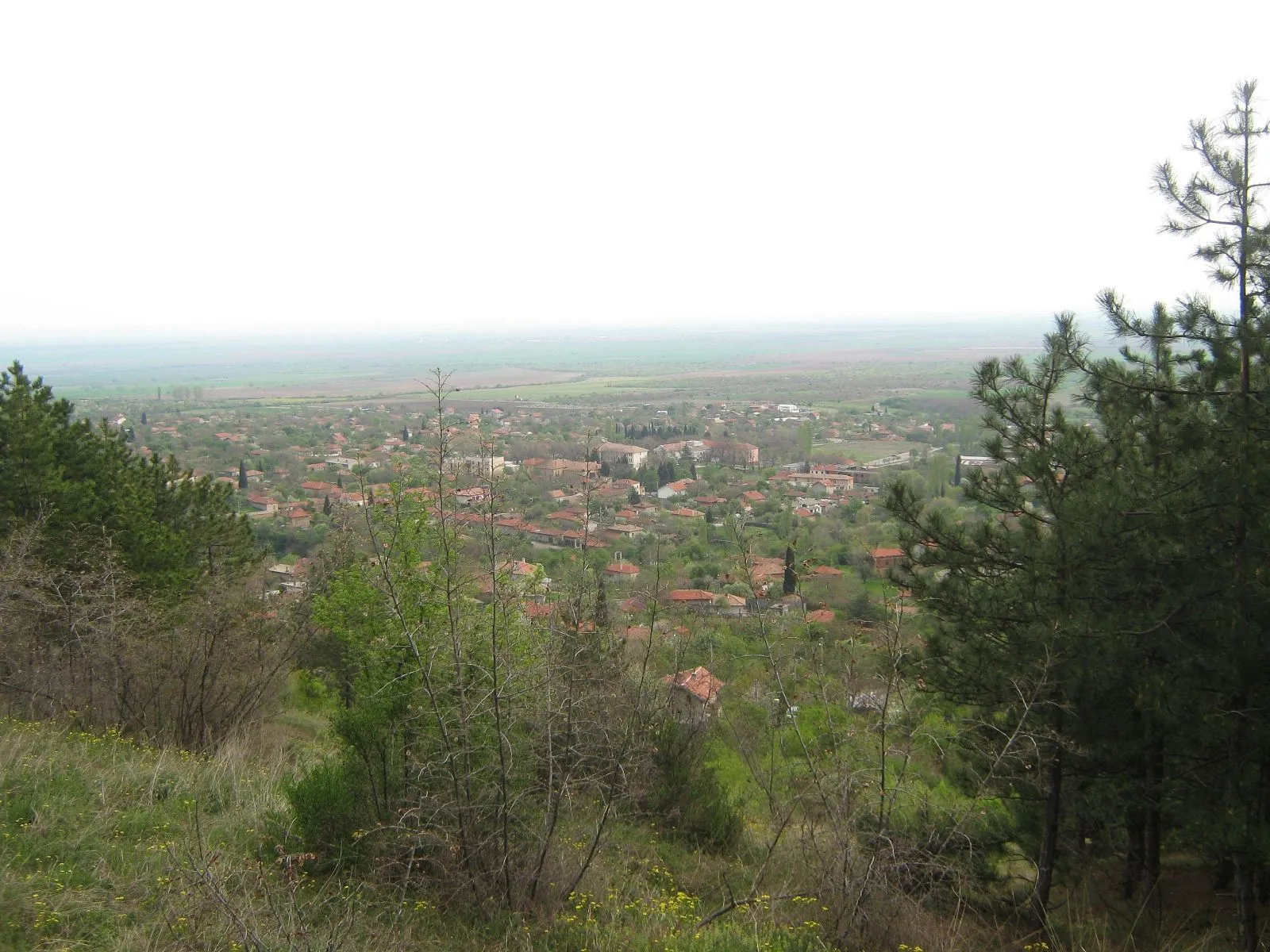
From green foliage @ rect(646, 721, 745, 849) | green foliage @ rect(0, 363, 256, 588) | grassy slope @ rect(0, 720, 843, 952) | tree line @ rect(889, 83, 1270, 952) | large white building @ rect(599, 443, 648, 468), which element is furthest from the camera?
large white building @ rect(599, 443, 648, 468)

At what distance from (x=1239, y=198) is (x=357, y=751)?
19.9 ft

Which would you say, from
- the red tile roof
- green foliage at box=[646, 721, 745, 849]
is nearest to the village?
the red tile roof

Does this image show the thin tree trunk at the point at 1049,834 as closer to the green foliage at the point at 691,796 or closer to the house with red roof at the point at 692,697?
the green foliage at the point at 691,796

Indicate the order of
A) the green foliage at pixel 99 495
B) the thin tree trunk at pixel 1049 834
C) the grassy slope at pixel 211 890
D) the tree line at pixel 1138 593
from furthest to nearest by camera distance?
1. the green foliage at pixel 99 495
2. the thin tree trunk at pixel 1049 834
3. the tree line at pixel 1138 593
4. the grassy slope at pixel 211 890

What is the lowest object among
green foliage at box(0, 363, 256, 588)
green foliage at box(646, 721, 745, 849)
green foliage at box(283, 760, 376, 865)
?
green foliage at box(646, 721, 745, 849)

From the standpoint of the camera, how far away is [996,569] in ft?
21.2

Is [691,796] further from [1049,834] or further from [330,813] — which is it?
[330,813]

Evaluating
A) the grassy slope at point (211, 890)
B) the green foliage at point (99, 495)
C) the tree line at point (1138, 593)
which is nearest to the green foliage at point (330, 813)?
the grassy slope at point (211, 890)

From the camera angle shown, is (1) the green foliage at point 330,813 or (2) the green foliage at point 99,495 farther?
(2) the green foliage at point 99,495

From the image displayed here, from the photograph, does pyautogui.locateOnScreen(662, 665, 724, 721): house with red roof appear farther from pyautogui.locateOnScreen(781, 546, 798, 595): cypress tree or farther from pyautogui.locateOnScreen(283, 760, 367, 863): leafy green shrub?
pyautogui.locateOnScreen(283, 760, 367, 863): leafy green shrub

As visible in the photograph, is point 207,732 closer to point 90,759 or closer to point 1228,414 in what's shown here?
point 90,759

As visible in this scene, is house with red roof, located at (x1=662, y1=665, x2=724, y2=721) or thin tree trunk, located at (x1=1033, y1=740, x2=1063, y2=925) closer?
thin tree trunk, located at (x1=1033, y1=740, x2=1063, y2=925)

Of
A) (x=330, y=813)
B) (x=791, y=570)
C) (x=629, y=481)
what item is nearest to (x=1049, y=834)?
(x=791, y=570)

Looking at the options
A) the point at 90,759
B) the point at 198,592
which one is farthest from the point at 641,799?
the point at 198,592
